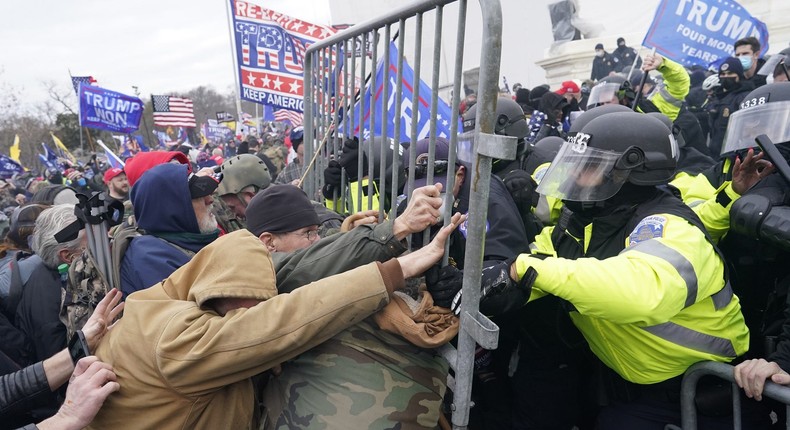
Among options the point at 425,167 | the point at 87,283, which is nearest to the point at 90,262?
the point at 87,283

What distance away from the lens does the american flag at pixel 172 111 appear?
18609 mm

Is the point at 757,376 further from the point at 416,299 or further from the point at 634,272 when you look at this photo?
the point at 416,299

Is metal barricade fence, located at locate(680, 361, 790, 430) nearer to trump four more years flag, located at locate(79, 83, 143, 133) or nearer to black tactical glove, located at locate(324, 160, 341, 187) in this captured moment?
black tactical glove, located at locate(324, 160, 341, 187)

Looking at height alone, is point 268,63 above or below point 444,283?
above

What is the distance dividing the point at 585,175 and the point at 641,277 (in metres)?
0.62

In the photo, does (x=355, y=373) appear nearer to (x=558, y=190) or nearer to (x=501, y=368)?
(x=558, y=190)

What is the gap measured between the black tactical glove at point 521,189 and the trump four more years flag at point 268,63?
3.99m

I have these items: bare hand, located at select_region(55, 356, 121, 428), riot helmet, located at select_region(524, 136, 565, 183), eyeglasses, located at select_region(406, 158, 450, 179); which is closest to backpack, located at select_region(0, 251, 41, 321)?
bare hand, located at select_region(55, 356, 121, 428)

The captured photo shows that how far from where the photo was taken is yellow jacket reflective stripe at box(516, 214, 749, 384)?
1.97 metres

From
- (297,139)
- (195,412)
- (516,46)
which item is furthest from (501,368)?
(516,46)

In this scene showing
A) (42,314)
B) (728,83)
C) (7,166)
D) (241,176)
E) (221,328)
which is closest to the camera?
(221,328)

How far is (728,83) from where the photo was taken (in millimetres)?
5891

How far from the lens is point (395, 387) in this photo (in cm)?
195

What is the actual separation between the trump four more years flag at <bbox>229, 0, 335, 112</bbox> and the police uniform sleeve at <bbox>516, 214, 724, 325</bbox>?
17.3ft
